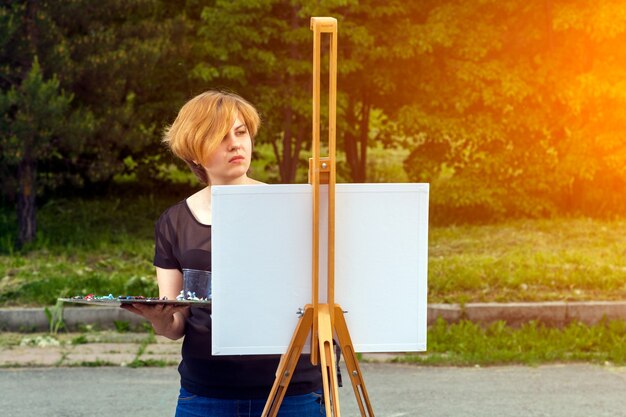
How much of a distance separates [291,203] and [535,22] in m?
12.0

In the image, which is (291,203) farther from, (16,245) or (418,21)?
(418,21)

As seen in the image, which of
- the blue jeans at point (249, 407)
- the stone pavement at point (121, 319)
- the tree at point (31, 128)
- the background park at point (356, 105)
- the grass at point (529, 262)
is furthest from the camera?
the background park at point (356, 105)

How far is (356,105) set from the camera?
15.4 metres

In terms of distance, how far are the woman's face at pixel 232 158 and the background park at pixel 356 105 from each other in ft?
23.5

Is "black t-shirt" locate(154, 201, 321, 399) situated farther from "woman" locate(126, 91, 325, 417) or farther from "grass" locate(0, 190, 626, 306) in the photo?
"grass" locate(0, 190, 626, 306)

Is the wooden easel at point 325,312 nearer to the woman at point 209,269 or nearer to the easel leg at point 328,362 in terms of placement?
the easel leg at point 328,362

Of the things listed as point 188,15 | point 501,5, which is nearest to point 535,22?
point 501,5

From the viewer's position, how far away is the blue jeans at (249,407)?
3.26 meters

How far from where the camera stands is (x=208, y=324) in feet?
10.7

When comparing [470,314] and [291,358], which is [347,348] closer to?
[291,358]

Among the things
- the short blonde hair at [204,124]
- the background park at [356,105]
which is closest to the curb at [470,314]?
the background park at [356,105]

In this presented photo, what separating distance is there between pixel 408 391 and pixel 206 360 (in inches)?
160

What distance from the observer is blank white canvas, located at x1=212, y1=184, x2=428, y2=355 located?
2820mm

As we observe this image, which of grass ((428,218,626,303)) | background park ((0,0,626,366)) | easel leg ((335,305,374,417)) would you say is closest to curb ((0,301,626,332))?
grass ((428,218,626,303))
